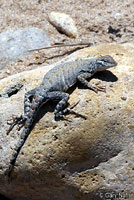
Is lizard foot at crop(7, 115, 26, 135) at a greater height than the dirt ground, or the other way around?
the dirt ground

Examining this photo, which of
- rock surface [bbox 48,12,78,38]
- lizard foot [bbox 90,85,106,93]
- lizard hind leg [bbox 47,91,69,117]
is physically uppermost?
rock surface [bbox 48,12,78,38]

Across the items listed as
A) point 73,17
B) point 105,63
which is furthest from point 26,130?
point 73,17

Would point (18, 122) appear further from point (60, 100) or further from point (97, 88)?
point (97, 88)

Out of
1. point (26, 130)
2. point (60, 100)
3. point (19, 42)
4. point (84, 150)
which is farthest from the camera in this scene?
point (19, 42)

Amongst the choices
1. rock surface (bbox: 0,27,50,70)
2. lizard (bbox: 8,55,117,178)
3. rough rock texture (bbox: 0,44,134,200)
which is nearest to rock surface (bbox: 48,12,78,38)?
rock surface (bbox: 0,27,50,70)

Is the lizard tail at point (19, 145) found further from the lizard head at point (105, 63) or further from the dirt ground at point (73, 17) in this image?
the dirt ground at point (73, 17)

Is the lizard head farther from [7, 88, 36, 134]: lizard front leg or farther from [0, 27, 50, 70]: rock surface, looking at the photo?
[0, 27, 50, 70]: rock surface

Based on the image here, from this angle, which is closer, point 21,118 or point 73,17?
point 21,118

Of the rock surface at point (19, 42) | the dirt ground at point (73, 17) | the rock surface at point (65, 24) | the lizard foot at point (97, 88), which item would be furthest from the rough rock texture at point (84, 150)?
the rock surface at point (65, 24)
